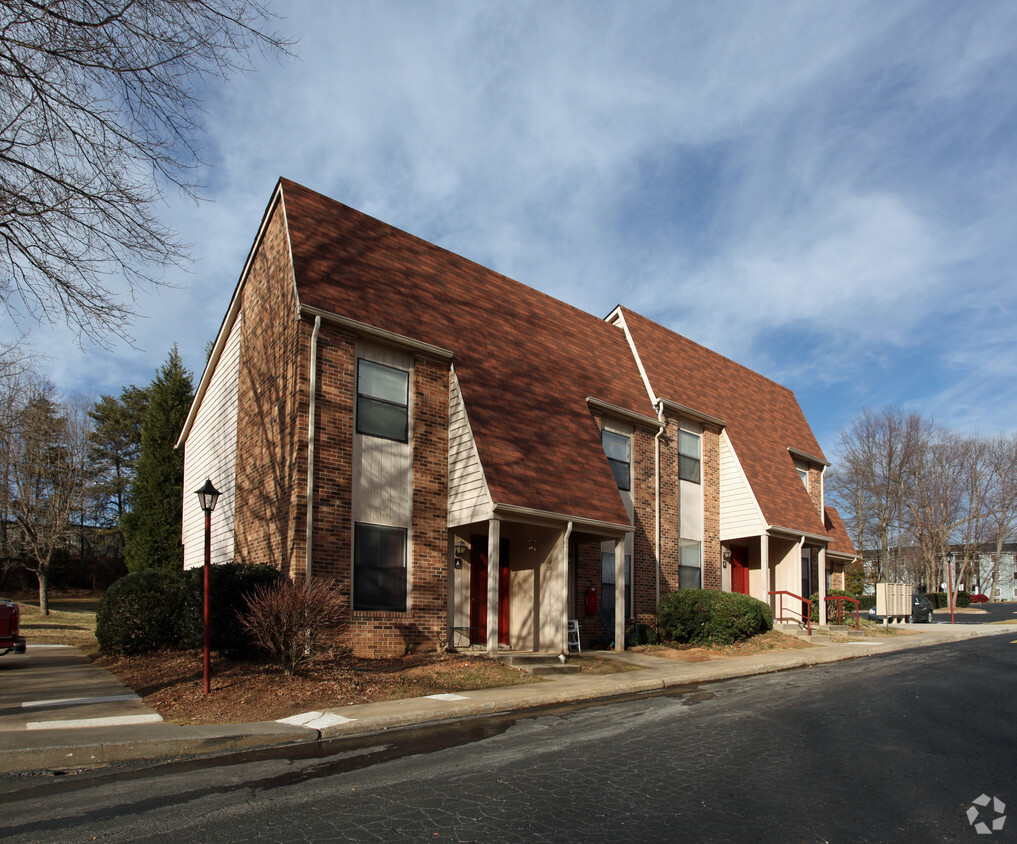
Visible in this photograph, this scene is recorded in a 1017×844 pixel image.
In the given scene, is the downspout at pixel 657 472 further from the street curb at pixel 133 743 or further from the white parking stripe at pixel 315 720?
the street curb at pixel 133 743

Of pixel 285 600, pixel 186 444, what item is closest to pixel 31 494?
pixel 186 444

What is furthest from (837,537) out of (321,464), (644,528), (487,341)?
(321,464)

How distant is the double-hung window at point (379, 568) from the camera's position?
14.0 m

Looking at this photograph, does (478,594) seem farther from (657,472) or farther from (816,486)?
(816,486)

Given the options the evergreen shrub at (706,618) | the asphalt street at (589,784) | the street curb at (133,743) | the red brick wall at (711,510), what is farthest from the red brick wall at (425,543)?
the red brick wall at (711,510)

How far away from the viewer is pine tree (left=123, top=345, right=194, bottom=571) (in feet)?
97.9

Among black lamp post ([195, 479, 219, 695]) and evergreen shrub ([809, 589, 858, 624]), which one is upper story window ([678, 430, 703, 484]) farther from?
black lamp post ([195, 479, 219, 695])

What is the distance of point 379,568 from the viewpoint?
46.7 ft

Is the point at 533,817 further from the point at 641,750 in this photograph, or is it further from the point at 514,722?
the point at 514,722

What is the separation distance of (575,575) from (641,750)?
32.7 ft

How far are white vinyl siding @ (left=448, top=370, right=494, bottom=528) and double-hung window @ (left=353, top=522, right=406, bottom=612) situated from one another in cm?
120

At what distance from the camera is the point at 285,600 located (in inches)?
439

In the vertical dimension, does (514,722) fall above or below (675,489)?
below

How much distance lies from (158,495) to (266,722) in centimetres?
2352
